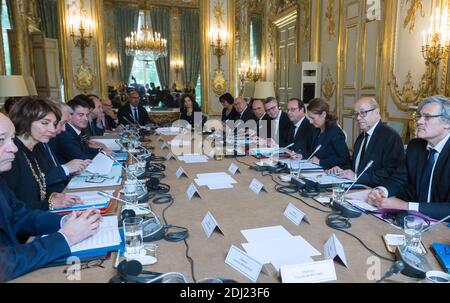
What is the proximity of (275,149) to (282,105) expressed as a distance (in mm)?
→ 4911

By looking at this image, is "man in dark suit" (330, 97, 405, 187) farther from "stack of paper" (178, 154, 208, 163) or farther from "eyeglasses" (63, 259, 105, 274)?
"eyeglasses" (63, 259, 105, 274)

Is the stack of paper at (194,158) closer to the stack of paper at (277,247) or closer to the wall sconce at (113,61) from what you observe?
the stack of paper at (277,247)

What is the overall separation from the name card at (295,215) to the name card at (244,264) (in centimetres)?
45

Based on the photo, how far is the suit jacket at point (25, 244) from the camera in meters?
1.02

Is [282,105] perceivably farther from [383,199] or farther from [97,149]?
[383,199]

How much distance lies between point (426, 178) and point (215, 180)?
1227mm

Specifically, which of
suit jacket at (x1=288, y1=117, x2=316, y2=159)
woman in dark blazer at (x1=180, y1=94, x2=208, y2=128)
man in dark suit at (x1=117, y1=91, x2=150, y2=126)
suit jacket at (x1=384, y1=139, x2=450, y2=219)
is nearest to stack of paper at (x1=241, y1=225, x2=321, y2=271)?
suit jacket at (x1=384, y1=139, x2=450, y2=219)

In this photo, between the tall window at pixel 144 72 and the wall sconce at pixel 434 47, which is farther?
the tall window at pixel 144 72

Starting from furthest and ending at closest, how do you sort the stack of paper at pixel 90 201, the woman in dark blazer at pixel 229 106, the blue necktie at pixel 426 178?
the woman in dark blazer at pixel 229 106 < the blue necktie at pixel 426 178 < the stack of paper at pixel 90 201

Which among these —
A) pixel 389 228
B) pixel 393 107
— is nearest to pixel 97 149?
pixel 389 228

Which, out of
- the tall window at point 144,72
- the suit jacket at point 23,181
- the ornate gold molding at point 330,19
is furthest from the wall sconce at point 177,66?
the suit jacket at point 23,181

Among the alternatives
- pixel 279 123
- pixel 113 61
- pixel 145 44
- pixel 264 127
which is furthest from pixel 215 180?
pixel 113 61

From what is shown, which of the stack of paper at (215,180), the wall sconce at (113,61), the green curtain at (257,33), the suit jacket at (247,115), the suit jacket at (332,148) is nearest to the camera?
the stack of paper at (215,180)

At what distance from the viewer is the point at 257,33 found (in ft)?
29.7
